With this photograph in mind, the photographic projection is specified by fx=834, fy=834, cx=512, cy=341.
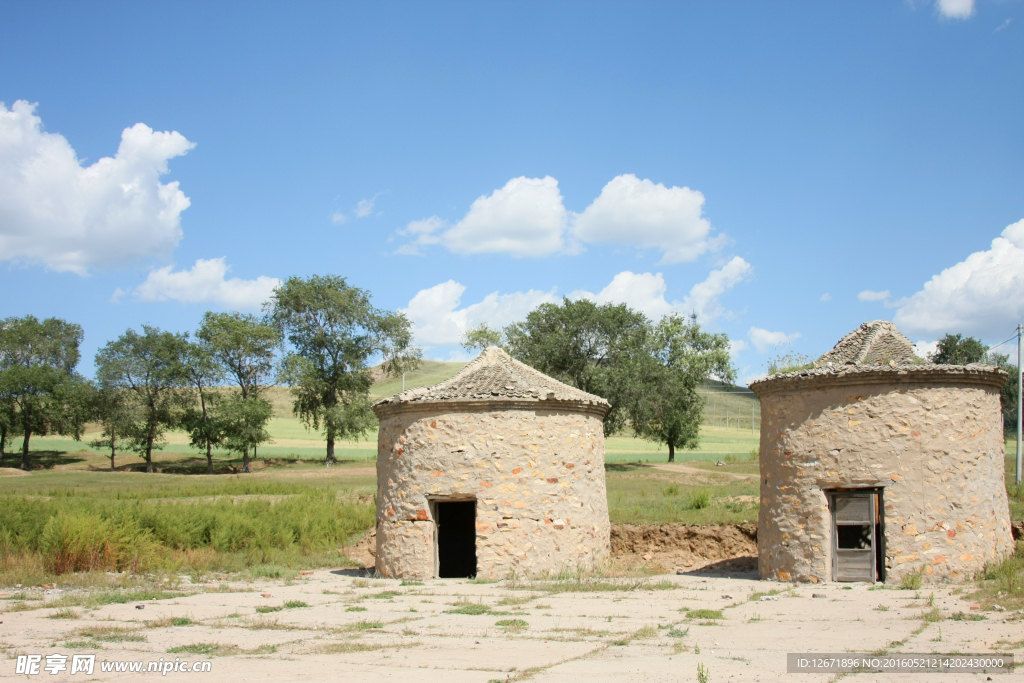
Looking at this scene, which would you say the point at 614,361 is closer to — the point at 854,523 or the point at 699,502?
the point at 699,502

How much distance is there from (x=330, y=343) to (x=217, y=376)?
300 inches

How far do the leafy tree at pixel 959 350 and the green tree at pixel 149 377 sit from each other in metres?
54.2

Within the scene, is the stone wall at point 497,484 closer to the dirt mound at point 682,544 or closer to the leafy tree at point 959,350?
the dirt mound at point 682,544

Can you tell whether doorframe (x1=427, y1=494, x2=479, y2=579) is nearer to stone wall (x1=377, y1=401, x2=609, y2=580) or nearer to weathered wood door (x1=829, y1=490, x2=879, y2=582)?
stone wall (x1=377, y1=401, x2=609, y2=580)

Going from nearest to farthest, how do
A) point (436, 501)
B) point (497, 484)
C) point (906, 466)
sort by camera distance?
point (906, 466)
point (497, 484)
point (436, 501)

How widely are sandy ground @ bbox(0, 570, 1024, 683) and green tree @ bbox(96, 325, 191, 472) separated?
42.8m

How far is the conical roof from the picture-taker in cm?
1617

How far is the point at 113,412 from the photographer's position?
53.7 m

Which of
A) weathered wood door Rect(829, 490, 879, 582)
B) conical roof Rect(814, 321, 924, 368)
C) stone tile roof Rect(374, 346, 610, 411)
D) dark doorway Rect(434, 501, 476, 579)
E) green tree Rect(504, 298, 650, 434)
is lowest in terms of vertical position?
dark doorway Rect(434, 501, 476, 579)

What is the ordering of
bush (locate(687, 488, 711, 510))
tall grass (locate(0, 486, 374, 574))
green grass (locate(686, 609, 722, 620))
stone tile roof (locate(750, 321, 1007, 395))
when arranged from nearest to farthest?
green grass (locate(686, 609, 722, 620)), stone tile roof (locate(750, 321, 1007, 395)), tall grass (locate(0, 486, 374, 574)), bush (locate(687, 488, 711, 510))

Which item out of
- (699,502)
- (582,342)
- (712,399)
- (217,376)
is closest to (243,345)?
(217,376)

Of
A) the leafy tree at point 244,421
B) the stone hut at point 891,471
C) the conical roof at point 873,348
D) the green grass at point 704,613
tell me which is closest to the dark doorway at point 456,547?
the stone hut at point 891,471

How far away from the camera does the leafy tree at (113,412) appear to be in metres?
53.3

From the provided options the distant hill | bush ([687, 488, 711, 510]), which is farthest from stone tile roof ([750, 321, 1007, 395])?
the distant hill
